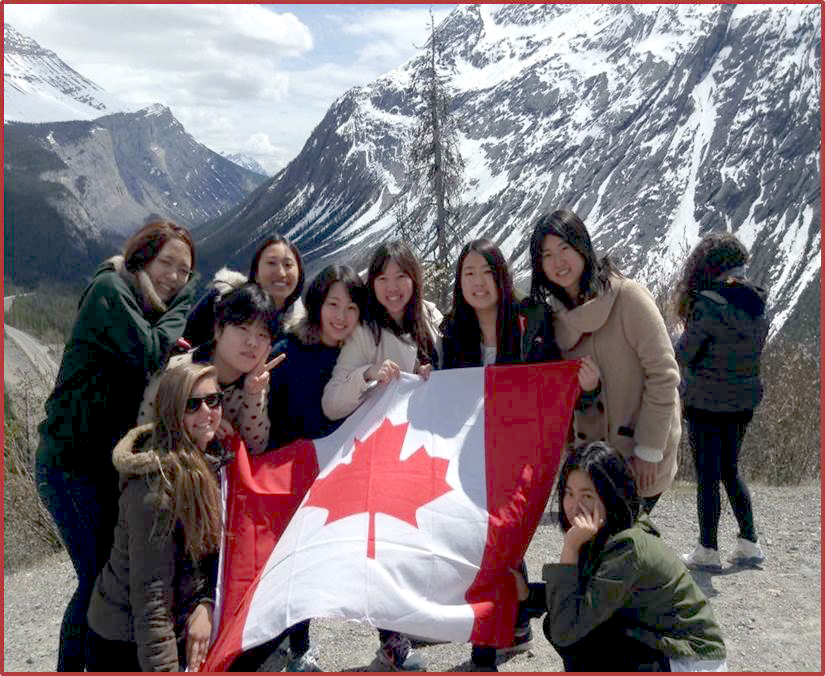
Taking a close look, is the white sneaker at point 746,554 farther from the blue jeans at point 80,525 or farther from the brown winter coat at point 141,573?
the blue jeans at point 80,525

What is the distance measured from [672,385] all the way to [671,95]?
692 ft

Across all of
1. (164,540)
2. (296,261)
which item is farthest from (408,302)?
(164,540)

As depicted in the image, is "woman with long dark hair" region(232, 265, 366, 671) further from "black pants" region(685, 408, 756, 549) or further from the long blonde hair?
"black pants" region(685, 408, 756, 549)

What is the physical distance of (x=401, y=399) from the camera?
Answer: 5.12 m

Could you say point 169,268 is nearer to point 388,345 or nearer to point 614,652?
point 388,345

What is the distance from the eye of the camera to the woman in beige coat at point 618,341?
449 centimetres

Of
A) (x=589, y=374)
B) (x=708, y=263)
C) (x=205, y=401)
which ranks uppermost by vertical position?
(x=708, y=263)

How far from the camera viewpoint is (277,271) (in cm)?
507

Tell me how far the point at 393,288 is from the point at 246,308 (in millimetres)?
929

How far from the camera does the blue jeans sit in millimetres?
4266

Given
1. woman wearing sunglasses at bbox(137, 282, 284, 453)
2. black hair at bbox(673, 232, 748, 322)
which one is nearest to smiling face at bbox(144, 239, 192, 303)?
woman wearing sunglasses at bbox(137, 282, 284, 453)

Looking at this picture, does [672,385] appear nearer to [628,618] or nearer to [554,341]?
[554,341]

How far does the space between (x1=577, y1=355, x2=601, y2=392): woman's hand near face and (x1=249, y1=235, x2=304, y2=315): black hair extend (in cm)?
180

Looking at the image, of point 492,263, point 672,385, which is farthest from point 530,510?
point 492,263
